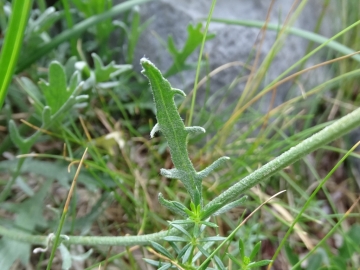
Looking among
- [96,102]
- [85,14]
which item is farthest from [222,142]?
[85,14]

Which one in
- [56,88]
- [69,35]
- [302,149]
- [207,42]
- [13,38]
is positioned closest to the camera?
[302,149]

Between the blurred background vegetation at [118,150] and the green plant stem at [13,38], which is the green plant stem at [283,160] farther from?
the green plant stem at [13,38]

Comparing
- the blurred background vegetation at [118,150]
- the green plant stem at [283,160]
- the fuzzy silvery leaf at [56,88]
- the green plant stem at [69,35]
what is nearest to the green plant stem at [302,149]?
the green plant stem at [283,160]

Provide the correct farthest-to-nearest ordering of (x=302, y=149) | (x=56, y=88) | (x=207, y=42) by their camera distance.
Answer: (x=207, y=42) → (x=56, y=88) → (x=302, y=149)

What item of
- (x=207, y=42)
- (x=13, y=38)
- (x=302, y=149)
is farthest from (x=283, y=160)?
(x=207, y=42)

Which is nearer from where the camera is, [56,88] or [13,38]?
[13,38]

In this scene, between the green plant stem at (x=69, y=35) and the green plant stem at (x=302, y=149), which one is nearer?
the green plant stem at (x=302, y=149)

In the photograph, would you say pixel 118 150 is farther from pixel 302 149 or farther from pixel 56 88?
pixel 302 149
